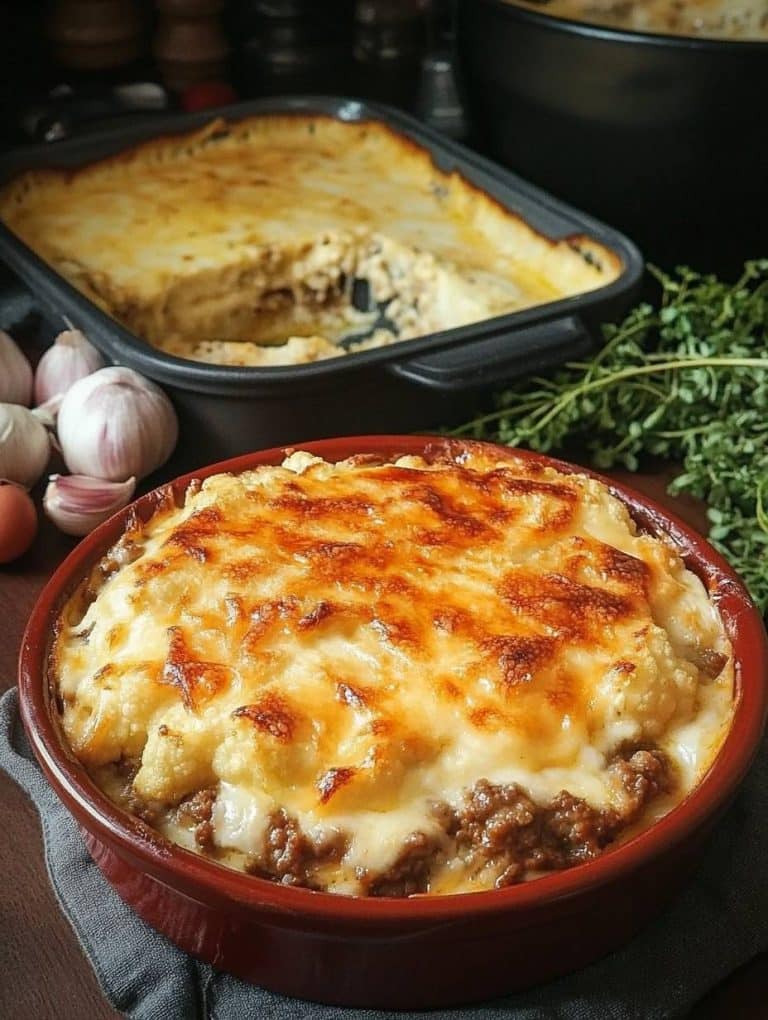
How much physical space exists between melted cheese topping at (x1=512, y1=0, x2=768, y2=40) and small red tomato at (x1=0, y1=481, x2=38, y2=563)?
1.42 m

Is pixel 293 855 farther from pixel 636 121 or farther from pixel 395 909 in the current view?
pixel 636 121

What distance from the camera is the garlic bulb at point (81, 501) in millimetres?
1528

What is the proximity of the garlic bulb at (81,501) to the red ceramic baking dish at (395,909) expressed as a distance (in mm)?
501

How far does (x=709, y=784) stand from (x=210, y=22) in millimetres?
2355

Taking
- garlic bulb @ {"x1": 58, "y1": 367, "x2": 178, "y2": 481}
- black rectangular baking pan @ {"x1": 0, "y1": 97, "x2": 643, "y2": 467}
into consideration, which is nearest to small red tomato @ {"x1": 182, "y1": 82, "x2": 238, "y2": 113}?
black rectangular baking pan @ {"x1": 0, "y1": 97, "x2": 643, "y2": 467}

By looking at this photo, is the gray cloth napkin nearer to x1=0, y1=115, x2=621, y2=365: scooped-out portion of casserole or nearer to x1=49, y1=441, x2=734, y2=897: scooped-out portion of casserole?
x1=49, y1=441, x2=734, y2=897: scooped-out portion of casserole

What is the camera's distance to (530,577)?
1.09m

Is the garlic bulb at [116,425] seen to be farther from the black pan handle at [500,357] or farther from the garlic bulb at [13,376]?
the black pan handle at [500,357]

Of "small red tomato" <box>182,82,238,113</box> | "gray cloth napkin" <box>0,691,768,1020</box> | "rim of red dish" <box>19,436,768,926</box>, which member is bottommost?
"gray cloth napkin" <box>0,691,768,1020</box>

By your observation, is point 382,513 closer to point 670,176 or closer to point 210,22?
point 670,176

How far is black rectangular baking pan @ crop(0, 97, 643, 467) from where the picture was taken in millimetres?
1551

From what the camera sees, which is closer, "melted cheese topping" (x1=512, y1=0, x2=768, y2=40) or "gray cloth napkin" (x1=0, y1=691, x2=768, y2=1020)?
"gray cloth napkin" (x1=0, y1=691, x2=768, y2=1020)

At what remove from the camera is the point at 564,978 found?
98 cm

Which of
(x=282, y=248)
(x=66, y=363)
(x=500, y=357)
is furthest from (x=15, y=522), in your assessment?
(x=282, y=248)
